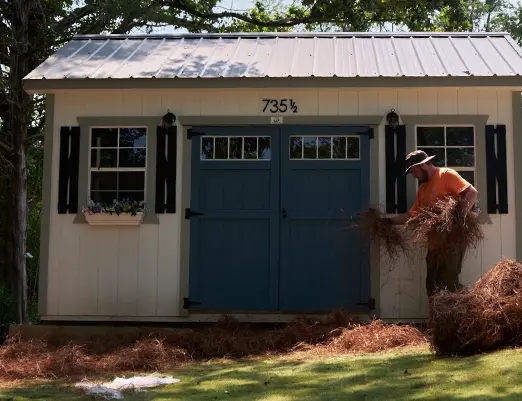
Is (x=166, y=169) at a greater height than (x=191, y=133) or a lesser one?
lesser

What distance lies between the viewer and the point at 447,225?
6.65 m

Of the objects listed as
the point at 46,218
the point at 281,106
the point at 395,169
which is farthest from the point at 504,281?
the point at 46,218

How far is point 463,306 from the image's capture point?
5570mm

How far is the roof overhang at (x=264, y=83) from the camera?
7.27 metres

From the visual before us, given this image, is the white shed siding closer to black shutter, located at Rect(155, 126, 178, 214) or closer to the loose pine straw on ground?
black shutter, located at Rect(155, 126, 178, 214)

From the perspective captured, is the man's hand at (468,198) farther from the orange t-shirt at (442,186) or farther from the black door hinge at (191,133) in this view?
the black door hinge at (191,133)

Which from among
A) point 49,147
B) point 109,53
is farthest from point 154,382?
point 109,53

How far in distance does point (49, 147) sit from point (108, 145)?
0.65m

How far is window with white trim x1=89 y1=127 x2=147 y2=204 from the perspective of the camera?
7844mm

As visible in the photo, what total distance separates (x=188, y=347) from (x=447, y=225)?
8.99 ft

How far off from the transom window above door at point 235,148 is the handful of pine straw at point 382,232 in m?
1.29

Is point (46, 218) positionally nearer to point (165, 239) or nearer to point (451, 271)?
point (165, 239)

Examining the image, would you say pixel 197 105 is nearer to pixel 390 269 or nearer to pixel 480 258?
pixel 390 269

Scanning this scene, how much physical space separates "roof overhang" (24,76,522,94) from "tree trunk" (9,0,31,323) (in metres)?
3.93
